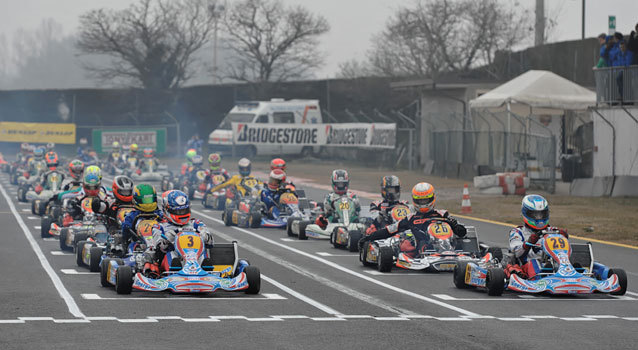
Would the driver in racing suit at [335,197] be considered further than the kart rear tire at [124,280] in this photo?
Yes

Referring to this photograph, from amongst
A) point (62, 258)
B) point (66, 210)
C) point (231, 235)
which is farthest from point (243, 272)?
point (231, 235)

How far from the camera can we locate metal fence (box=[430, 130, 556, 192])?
106ft

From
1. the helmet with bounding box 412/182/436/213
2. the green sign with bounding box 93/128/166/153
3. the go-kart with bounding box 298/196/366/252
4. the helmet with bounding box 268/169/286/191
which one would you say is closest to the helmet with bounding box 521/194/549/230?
the helmet with bounding box 412/182/436/213

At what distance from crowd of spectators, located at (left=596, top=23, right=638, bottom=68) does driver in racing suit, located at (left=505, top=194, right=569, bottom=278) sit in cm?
1585

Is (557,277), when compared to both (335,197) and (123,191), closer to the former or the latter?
(123,191)

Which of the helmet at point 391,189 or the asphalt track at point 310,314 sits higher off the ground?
the helmet at point 391,189

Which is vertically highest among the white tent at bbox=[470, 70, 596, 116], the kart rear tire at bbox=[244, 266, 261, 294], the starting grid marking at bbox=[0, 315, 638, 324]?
the white tent at bbox=[470, 70, 596, 116]

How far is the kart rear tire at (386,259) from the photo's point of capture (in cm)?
1552

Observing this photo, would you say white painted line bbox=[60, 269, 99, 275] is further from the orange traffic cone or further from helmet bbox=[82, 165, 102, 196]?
the orange traffic cone

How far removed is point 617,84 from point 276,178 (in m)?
10.9

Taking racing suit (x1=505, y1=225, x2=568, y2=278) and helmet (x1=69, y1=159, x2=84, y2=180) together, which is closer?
racing suit (x1=505, y1=225, x2=568, y2=278)

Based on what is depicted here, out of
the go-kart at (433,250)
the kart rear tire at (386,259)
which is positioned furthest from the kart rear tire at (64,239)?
the kart rear tire at (386,259)

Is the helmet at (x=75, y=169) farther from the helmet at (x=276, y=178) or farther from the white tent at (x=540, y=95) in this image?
the white tent at (x=540, y=95)

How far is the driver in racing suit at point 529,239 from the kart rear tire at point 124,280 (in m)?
4.43
